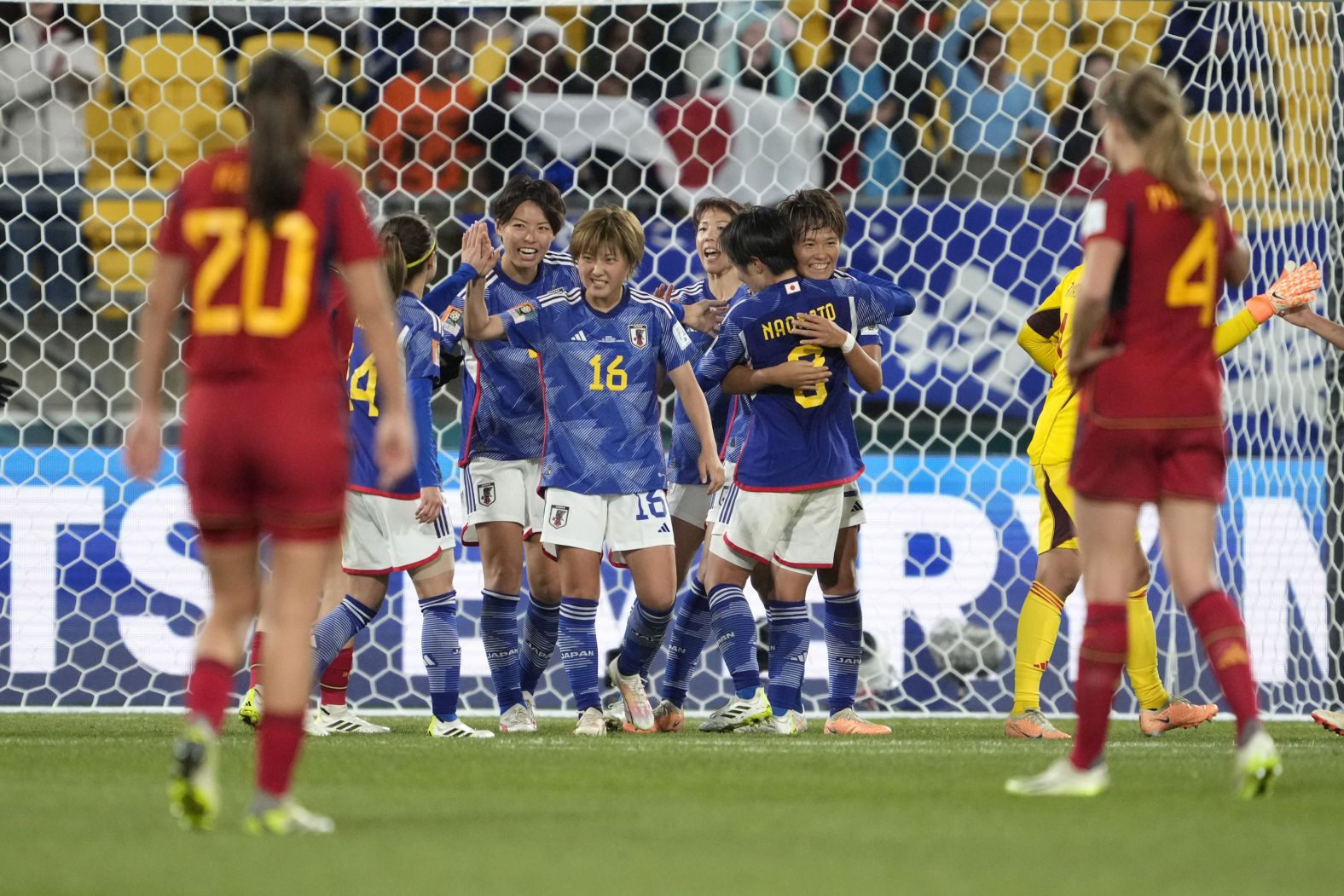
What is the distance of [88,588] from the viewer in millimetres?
7316

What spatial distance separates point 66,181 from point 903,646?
4559mm

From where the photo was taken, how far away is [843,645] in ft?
20.6

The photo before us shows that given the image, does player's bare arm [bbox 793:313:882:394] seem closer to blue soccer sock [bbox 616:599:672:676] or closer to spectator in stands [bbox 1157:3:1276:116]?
blue soccer sock [bbox 616:599:672:676]

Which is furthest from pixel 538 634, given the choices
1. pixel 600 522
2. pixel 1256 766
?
pixel 1256 766

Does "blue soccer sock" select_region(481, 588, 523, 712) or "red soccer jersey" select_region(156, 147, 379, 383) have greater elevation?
"red soccer jersey" select_region(156, 147, 379, 383)

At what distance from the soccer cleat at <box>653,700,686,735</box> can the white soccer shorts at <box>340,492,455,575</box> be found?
1027 millimetres

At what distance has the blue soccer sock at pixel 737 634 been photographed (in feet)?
20.1

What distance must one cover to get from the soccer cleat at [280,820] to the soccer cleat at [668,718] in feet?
10.4

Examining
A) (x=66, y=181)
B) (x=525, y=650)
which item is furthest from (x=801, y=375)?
(x=66, y=181)

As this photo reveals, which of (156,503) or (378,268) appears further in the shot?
(156,503)

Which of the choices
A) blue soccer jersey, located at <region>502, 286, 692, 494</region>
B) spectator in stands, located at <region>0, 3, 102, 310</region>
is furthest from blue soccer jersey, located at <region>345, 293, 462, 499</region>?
spectator in stands, located at <region>0, 3, 102, 310</region>

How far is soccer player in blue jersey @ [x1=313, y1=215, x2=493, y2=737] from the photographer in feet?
19.2

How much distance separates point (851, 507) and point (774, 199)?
3076mm

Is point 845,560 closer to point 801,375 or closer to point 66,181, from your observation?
point 801,375
